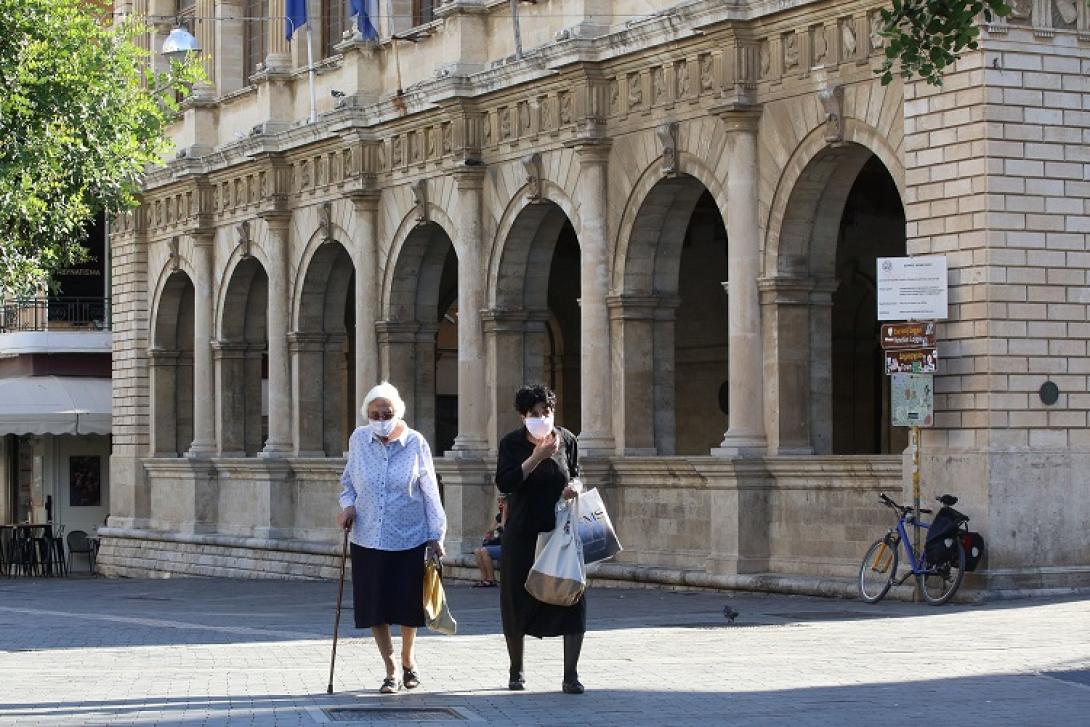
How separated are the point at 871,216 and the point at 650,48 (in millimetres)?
7169

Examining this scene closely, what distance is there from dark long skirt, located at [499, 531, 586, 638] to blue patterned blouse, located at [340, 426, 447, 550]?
45cm

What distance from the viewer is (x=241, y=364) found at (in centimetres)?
4062

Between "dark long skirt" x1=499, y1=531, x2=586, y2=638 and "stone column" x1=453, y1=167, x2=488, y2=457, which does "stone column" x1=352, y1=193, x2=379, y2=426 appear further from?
"dark long skirt" x1=499, y1=531, x2=586, y2=638

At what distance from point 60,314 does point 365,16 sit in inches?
676

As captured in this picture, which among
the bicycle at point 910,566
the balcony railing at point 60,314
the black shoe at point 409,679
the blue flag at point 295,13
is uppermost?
the blue flag at point 295,13

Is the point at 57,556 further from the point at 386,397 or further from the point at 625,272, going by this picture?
the point at 386,397

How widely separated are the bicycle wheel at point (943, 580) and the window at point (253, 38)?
21344mm

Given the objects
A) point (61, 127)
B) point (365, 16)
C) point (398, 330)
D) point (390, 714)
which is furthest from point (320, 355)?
point (390, 714)

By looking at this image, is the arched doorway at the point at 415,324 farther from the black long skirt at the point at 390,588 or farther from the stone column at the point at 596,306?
the black long skirt at the point at 390,588

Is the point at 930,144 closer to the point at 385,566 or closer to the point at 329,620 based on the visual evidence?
the point at 329,620

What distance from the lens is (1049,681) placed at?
1413 centimetres

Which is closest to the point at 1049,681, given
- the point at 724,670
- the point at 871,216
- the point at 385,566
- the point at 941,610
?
the point at 724,670

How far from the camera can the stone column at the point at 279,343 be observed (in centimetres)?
3794

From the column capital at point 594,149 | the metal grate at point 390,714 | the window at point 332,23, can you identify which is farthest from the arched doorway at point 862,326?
the metal grate at point 390,714
